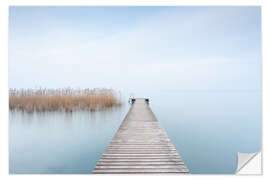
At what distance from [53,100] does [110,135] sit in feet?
4.64

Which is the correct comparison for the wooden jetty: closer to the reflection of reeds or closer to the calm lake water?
the calm lake water

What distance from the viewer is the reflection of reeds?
240cm

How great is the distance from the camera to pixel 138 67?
10.5ft

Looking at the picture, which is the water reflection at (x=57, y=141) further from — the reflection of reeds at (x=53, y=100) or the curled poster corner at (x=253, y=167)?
the curled poster corner at (x=253, y=167)

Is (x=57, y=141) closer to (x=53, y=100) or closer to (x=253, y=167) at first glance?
(x=53, y=100)

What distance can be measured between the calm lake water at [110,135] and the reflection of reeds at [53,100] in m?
0.15

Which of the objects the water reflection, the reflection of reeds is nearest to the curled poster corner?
the water reflection

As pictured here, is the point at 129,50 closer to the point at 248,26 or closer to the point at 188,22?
the point at 188,22

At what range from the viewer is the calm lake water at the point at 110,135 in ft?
6.66

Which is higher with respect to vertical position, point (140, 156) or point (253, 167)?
point (140, 156)

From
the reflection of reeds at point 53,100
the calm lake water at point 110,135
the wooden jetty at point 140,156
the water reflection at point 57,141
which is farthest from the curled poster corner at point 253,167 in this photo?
the reflection of reeds at point 53,100

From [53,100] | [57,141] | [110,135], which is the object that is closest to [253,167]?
[110,135]

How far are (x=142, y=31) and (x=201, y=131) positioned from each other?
8.56 ft

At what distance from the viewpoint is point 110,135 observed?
3686mm
